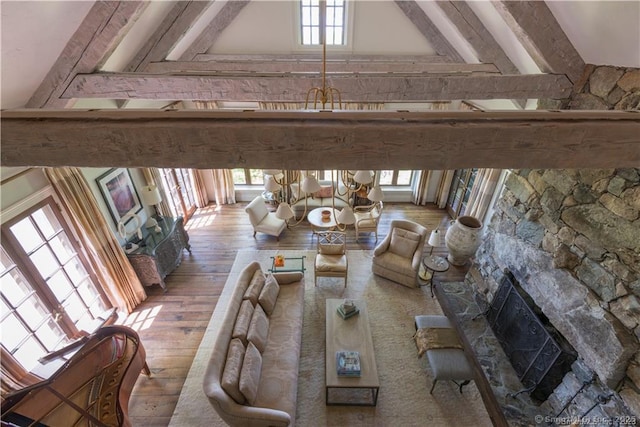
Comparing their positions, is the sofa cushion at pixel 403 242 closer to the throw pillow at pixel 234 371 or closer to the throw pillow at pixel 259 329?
the throw pillow at pixel 259 329

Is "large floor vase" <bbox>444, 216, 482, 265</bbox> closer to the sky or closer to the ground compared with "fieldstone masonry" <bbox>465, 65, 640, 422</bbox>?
closer to the ground

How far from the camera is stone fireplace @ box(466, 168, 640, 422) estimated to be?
7.61 feet

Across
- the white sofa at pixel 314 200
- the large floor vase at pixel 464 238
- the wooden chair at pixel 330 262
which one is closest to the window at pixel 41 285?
the wooden chair at pixel 330 262

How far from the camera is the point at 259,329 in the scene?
→ 3377 millimetres

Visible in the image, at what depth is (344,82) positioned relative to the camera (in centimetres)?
333

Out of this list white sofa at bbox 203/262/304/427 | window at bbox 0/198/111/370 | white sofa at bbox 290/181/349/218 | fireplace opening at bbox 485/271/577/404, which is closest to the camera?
white sofa at bbox 203/262/304/427

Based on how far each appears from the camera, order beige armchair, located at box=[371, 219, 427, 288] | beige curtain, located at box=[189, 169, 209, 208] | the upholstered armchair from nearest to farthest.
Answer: beige armchair, located at box=[371, 219, 427, 288], the upholstered armchair, beige curtain, located at box=[189, 169, 209, 208]

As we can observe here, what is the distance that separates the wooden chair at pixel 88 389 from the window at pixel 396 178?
6.04 metres

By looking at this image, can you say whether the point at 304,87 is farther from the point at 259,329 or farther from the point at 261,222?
the point at 261,222

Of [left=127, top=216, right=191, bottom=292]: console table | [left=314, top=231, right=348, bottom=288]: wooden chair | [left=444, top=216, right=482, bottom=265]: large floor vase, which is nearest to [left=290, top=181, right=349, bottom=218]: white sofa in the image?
[left=314, top=231, right=348, bottom=288]: wooden chair

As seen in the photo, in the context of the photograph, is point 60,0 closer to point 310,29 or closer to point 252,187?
point 310,29

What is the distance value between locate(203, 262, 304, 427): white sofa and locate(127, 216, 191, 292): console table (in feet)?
5.09

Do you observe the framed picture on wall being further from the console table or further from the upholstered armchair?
the upholstered armchair

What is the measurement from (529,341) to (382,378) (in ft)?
5.82
